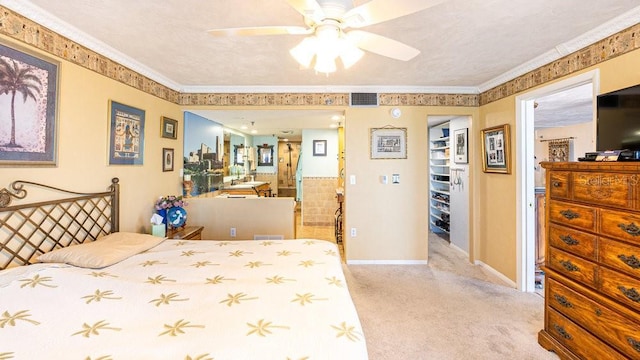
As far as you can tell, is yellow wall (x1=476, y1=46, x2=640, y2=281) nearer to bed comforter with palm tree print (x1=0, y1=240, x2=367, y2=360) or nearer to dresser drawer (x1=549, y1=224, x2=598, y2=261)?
dresser drawer (x1=549, y1=224, x2=598, y2=261)

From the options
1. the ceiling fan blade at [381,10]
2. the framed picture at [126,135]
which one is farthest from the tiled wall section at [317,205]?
the ceiling fan blade at [381,10]

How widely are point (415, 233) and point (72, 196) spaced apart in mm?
3706

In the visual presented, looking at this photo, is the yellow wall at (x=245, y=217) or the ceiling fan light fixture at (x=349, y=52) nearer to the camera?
the ceiling fan light fixture at (x=349, y=52)

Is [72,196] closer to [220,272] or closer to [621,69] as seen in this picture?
[220,272]

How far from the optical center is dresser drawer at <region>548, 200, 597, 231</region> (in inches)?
67.6

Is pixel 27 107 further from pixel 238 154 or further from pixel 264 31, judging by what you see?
pixel 238 154

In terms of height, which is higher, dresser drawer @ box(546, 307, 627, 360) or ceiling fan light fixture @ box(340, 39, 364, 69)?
ceiling fan light fixture @ box(340, 39, 364, 69)

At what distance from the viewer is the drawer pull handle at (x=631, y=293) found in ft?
4.82

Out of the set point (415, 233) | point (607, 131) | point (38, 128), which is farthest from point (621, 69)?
point (38, 128)

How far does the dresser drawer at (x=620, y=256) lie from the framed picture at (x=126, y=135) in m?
3.77

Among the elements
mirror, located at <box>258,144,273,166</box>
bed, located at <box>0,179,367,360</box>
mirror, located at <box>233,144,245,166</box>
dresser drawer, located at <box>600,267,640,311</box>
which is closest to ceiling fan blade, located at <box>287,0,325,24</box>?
bed, located at <box>0,179,367,360</box>

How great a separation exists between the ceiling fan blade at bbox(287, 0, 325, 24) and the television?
2121mm

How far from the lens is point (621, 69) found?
198 cm

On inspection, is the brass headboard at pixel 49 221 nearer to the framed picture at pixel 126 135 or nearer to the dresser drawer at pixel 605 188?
the framed picture at pixel 126 135
